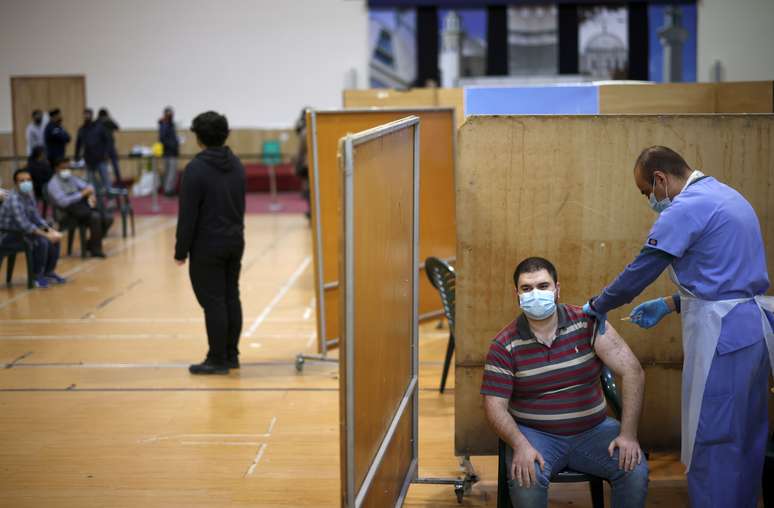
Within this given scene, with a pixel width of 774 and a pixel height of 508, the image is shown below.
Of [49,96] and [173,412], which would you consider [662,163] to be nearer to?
[173,412]

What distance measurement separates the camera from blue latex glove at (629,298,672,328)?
4301 mm

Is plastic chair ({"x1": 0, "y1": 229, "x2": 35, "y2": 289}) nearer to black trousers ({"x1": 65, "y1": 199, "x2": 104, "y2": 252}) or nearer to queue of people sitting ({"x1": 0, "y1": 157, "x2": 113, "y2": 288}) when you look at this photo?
queue of people sitting ({"x1": 0, "y1": 157, "x2": 113, "y2": 288})

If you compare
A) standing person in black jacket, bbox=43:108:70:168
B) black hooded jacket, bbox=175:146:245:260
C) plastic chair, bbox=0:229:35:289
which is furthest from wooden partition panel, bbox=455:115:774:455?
standing person in black jacket, bbox=43:108:70:168

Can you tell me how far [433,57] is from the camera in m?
22.9

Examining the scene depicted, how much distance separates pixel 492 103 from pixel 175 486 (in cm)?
382

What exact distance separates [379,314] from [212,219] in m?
3.36

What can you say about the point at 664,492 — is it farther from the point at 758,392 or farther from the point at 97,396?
the point at 97,396

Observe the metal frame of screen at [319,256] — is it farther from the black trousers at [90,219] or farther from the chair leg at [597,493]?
the black trousers at [90,219]

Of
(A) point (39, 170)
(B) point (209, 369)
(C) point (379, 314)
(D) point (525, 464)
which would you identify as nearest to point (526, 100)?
(B) point (209, 369)

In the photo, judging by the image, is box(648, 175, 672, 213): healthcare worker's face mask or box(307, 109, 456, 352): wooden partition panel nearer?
box(648, 175, 672, 213): healthcare worker's face mask

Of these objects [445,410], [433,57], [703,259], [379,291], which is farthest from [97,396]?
[433,57]

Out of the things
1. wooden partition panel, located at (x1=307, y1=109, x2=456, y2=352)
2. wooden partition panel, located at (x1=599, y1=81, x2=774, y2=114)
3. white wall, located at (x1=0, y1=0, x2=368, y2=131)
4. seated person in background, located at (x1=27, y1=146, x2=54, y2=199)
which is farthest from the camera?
white wall, located at (x1=0, y1=0, x2=368, y2=131)

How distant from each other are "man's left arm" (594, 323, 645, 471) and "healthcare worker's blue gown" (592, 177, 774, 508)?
0.51 ft

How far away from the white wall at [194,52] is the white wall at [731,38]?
7.53 meters
